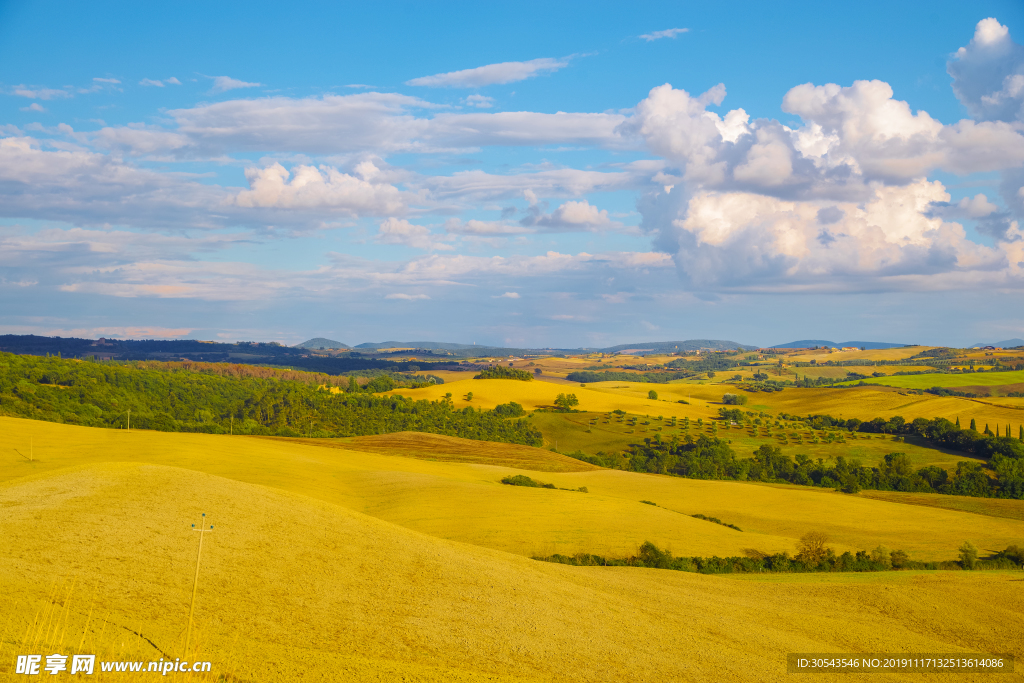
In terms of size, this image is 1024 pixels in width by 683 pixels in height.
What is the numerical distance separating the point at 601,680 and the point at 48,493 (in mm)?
29845

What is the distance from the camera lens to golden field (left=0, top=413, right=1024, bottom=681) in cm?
2106

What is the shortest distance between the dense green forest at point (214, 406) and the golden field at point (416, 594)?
87293mm

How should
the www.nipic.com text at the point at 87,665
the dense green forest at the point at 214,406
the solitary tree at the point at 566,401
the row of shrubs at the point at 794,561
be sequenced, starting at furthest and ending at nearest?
1. the solitary tree at the point at 566,401
2. the dense green forest at the point at 214,406
3. the row of shrubs at the point at 794,561
4. the www.nipic.com text at the point at 87,665

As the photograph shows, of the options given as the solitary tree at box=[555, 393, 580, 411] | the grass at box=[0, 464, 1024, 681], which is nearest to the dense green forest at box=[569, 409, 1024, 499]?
the solitary tree at box=[555, 393, 580, 411]

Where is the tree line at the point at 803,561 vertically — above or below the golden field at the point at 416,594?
below

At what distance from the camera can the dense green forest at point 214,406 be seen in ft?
447

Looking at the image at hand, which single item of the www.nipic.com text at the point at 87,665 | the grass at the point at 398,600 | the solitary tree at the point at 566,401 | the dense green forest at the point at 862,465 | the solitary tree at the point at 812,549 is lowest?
the dense green forest at the point at 862,465

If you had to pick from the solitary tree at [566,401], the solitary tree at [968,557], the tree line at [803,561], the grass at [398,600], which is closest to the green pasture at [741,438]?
the solitary tree at [566,401]

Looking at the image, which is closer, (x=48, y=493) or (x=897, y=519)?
(x=48, y=493)

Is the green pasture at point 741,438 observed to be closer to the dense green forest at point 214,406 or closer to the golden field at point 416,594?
the dense green forest at point 214,406

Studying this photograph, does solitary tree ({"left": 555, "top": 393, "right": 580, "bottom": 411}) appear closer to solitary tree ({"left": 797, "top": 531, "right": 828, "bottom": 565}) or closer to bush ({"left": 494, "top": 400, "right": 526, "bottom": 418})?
bush ({"left": 494, "top": 400, "right": 526, "bottom": 418})

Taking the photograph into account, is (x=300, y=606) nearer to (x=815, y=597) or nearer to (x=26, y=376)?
(x=815, y=597)

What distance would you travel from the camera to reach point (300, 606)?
25.5 metres

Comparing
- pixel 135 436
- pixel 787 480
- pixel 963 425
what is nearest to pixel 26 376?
pixel 135 436
